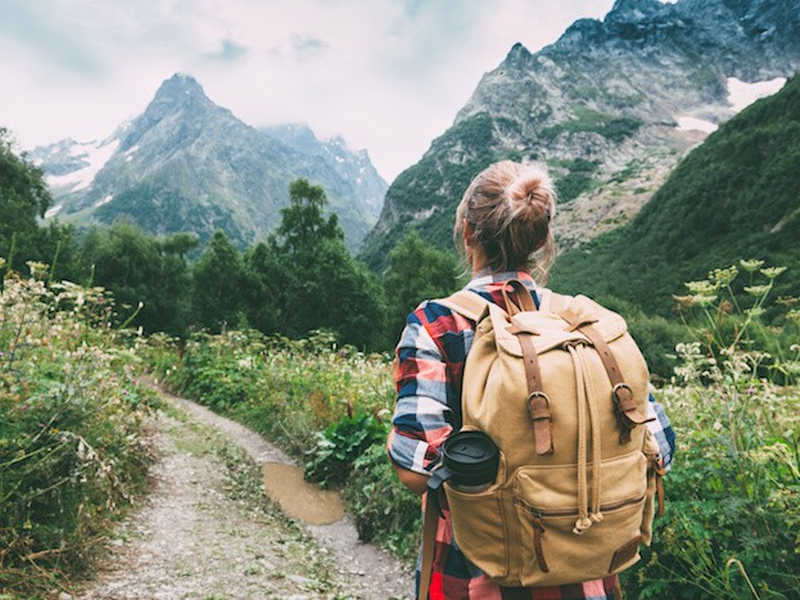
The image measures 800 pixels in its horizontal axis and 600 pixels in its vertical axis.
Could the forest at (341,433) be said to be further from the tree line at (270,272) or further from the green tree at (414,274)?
the green tree at (414,274)

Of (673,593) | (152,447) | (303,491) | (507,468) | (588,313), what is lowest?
(303,491)

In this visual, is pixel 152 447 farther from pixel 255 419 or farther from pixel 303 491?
pixel 255 419

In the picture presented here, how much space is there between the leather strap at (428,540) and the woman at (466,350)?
2 centimetres

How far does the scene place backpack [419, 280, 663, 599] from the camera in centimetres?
115

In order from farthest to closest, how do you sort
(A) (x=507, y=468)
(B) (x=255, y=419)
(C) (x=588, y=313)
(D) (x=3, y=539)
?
(B) (x=255, y=419) < (D) (x=3, y=539) < (C) (x=588, y=313) < (A) (x=507, y=468)

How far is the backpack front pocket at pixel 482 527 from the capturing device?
45.9 inches

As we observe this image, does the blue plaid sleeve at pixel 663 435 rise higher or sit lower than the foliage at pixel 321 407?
higher

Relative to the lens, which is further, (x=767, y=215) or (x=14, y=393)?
(x=767, y=215)

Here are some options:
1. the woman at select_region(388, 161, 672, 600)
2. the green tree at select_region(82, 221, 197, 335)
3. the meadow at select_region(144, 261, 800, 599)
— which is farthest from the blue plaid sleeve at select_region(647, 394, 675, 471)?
the green tree at select_region(82, 221, 197, 335)

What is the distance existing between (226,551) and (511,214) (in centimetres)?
356

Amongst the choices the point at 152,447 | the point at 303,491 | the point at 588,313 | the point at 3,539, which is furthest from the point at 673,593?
the point at 152,447

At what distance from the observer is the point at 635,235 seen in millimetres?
101438

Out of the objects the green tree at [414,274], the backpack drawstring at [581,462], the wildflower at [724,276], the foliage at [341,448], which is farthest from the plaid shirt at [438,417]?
the green tree at [414,274]

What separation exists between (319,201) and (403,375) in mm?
30699
